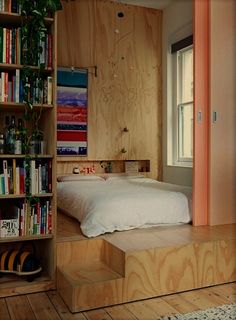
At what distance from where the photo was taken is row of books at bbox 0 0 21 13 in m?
2.42

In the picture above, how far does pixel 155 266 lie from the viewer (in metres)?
2.50

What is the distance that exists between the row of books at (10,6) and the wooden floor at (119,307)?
6.53 ft

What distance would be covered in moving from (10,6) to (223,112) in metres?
2.06

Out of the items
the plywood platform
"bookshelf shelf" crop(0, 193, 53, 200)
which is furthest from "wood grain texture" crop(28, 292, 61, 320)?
"bookshelf shelf" crop(0, 193, 53, 200)

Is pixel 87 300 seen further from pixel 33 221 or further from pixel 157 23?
pixel 157 23

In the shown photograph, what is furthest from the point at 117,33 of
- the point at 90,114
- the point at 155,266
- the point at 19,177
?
the point at 155,266

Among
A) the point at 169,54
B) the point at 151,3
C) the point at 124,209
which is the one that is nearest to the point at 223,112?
the point at 124,209

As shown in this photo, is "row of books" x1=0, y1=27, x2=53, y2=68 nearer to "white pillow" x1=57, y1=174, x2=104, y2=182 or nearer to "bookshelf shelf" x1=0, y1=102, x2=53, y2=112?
"bookshelf shelf" x1=0, y1=102, x2=53, y2=112

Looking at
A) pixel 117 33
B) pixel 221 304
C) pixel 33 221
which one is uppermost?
pixel 117 33

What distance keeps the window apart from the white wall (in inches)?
3.8

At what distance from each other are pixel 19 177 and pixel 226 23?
2.39 meters

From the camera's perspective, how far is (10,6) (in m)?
2.44

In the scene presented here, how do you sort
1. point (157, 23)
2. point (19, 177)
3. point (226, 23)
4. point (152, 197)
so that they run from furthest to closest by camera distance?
point (157, 23), point (226, 23), point (152, 197), point (19, 177)

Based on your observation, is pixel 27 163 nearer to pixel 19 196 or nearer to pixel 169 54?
pixel 19 196
